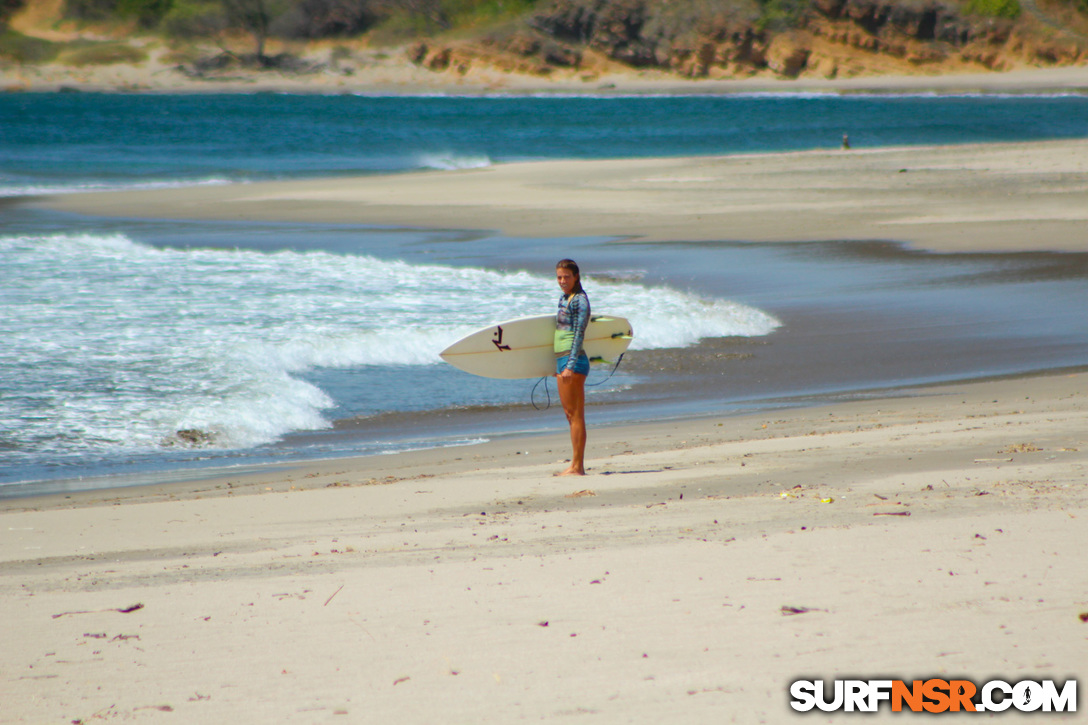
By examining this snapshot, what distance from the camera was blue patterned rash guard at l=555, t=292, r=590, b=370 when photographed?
6527mm

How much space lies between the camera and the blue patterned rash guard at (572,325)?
653 cm

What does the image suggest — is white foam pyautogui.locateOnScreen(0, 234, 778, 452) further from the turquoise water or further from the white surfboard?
the turquoise water

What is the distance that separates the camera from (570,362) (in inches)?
260

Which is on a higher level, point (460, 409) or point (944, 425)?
point (944, 425)

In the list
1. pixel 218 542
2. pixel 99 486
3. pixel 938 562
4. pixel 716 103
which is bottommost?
pixel 99 486

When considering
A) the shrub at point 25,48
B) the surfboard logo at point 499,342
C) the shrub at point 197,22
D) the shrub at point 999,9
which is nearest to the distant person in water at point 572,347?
the surfboard logo at point 499,342

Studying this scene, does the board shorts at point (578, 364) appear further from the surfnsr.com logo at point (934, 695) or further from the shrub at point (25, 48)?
the shrub at point (25, 48)

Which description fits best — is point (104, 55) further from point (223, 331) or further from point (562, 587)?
point (562, 587)

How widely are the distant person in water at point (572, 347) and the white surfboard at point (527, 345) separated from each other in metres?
0.61

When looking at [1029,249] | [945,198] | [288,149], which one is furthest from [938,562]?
[288,149]

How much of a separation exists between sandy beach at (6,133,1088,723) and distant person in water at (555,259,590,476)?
0.38 meters

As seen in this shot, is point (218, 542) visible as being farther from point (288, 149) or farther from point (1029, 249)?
point (288, 149)

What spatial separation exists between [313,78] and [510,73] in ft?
80.9

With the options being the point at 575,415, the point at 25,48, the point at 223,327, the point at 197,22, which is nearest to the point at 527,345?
the point at 575,415
